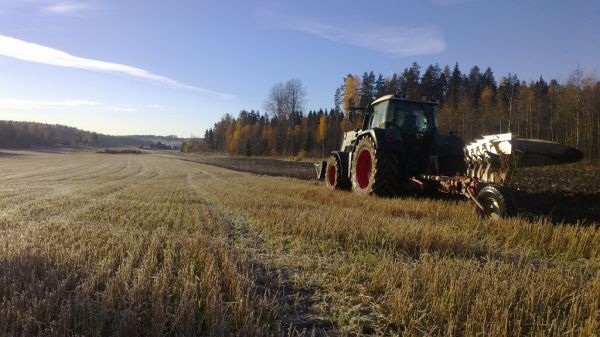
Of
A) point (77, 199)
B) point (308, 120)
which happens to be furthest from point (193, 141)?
point (77, 199)

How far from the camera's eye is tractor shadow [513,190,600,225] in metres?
7.96

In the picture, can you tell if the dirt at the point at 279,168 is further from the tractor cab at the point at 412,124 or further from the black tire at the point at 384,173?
the black tire at the point at 384,173

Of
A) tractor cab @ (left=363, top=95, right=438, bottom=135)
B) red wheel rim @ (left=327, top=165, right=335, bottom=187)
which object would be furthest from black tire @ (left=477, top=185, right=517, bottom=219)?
red wheel rim @ (left=327, top=165, right=335, bottom=187)

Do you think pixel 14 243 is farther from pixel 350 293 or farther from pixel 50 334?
pixel 350 293

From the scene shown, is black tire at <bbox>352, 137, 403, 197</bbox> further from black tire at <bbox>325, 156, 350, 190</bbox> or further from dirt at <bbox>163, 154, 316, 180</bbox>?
dirt at <bbox>163, 154, 316, 180</bbox>

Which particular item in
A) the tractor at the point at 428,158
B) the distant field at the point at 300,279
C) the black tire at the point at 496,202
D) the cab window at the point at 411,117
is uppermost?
the cab window at the point at 411,117

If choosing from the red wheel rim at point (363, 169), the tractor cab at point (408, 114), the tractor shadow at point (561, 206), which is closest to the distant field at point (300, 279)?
the tractor shadow at point (561, 206)

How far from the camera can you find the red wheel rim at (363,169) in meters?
11.3

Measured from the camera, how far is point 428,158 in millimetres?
10258

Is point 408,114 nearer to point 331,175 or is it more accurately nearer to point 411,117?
point 411,117

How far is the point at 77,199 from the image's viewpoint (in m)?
10.2

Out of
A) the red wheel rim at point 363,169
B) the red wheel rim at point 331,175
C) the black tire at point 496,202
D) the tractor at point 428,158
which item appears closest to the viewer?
the black tire at point 496,202

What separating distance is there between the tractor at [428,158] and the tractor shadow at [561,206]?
3.19ft

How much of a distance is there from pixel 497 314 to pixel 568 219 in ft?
20.9
